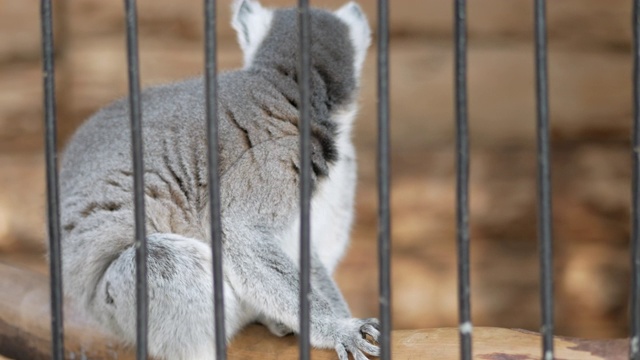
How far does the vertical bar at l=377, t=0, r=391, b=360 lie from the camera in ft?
6.01

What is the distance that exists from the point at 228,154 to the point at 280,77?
32 centimetres

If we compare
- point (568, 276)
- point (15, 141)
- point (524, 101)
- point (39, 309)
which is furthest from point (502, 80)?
point (39, 309)

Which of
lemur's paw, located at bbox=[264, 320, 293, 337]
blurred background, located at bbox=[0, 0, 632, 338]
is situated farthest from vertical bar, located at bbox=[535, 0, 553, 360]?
blurred background, located at bbox=[0, 0, 632, 338]

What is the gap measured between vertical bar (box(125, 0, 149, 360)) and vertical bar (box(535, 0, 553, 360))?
70 centimetres

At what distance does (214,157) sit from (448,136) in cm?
332

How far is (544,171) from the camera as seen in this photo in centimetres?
187

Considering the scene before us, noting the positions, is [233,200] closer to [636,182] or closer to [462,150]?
[462,150]

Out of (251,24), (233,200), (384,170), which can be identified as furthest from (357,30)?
(384,170)

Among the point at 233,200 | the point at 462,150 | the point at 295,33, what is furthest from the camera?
the point at 295,33

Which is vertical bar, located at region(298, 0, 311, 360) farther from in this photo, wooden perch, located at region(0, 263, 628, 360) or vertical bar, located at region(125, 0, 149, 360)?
wooden perch, located at region(0, 263, 628, 360)

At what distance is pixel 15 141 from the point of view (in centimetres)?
495

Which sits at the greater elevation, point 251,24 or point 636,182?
point 251,24

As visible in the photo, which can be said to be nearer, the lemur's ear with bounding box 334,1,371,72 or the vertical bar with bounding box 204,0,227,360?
the vertical bar with bounding box 204,0,227,360

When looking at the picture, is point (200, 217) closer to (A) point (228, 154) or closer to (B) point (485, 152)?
(A) point (228, 154)
